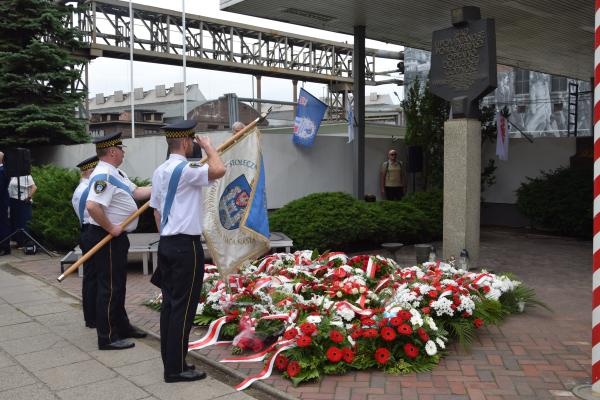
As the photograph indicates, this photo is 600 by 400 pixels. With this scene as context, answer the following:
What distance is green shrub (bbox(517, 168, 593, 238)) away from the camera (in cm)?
1248

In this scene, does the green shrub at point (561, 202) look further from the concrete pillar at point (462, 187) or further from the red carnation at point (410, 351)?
the red carnation at point (410, 351)

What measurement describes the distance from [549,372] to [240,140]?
11.4ft

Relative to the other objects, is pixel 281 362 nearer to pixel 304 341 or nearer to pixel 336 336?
pixel 304 341

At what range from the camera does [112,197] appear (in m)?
5.62

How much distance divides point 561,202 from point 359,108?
15.4ft

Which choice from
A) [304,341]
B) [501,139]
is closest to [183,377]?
[304,341]

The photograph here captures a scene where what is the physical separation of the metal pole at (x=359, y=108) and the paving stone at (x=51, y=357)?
8638 mm

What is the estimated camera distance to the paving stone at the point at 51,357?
530 cm

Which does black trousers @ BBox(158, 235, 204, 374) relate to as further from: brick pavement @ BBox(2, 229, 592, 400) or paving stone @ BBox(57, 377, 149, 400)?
brick pavement @ BBox(2, 229, 592, 400)

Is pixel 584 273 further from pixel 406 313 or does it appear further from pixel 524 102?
pixel 524 102

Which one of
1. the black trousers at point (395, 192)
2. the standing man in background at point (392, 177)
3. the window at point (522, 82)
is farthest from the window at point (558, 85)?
the black trousers at point (395, 192)

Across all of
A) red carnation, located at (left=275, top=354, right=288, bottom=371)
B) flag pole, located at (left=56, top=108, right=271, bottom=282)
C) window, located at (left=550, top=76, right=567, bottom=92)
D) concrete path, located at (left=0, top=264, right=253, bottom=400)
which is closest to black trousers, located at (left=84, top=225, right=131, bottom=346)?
flag pole, located at (left=56, top=108, right=271, bottom=282)

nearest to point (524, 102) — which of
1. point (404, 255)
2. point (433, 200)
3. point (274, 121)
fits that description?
point (274, 121)

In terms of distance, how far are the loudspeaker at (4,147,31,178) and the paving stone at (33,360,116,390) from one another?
7495 millimetres
